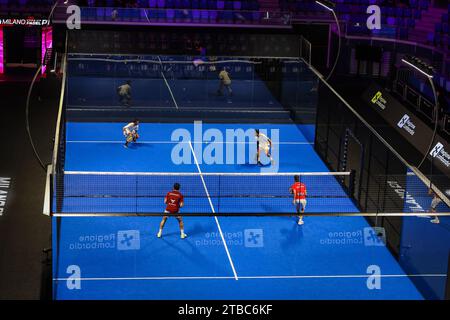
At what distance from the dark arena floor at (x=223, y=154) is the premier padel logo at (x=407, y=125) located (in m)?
0.13

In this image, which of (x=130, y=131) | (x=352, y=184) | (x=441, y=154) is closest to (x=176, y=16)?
(x=130, y=131)

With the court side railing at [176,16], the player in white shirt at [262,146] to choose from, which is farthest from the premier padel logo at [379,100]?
the player in white shirt at [262,146]

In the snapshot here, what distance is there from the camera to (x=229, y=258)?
79.0ft

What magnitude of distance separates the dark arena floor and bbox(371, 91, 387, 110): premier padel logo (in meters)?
0.12

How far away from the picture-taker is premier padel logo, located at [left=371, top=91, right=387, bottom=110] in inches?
1516

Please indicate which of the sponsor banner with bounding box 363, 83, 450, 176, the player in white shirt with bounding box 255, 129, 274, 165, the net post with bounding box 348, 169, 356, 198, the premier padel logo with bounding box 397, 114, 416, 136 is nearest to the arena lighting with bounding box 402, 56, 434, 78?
the net post with bounding box 348, 169, 356, 198

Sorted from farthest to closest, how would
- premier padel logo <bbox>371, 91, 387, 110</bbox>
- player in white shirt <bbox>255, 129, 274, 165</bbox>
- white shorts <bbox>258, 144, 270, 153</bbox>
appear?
premier padel logo <bbox>371, 91, 387, 110</bbox>
white shorts <bbox>258, 144, 270, 153</bbox>
player in white shirt <bbox>255, 129, 274, 165</bbox>

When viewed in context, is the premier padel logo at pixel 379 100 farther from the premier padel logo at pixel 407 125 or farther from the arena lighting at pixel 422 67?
the arena lighting at pixel 422 67

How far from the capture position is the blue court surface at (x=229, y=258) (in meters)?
22.2

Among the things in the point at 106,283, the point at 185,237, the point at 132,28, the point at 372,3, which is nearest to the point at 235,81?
the point at 132,28

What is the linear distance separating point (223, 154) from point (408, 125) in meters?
7.17

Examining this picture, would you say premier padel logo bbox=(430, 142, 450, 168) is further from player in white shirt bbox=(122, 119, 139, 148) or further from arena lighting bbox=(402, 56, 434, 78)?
player in white shirt bbox=(122, 119, 139, 148)

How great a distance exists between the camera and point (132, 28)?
4309 cm

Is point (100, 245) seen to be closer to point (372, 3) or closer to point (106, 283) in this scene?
point (106, 283)
